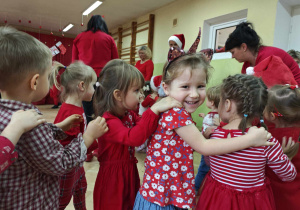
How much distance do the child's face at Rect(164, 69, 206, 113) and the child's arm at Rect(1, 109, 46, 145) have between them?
1.76ft

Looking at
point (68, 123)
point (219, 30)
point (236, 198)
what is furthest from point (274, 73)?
point (219, 30)

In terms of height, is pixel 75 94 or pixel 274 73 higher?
pixel 274 73

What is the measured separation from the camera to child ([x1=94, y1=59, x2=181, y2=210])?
102 cm

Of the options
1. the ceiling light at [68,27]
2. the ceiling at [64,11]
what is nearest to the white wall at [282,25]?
the ceiling at [64,11]

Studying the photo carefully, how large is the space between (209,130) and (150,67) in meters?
2.96

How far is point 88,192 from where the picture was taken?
1739mm

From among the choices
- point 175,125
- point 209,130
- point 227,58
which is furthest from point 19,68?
point 227,58

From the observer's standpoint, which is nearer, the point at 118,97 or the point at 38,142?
the point at 38,142

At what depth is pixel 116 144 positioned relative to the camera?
106cm

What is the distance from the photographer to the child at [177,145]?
2.83 feet

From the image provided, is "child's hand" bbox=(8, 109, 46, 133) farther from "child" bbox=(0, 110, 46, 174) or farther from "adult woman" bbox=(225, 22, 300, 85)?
"adult woman" bbox=(225, 22, 300, 85)

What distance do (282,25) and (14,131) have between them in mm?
3487

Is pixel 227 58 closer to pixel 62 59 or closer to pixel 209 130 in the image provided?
pixel 209 130

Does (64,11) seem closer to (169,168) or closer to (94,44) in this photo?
(94,44)
